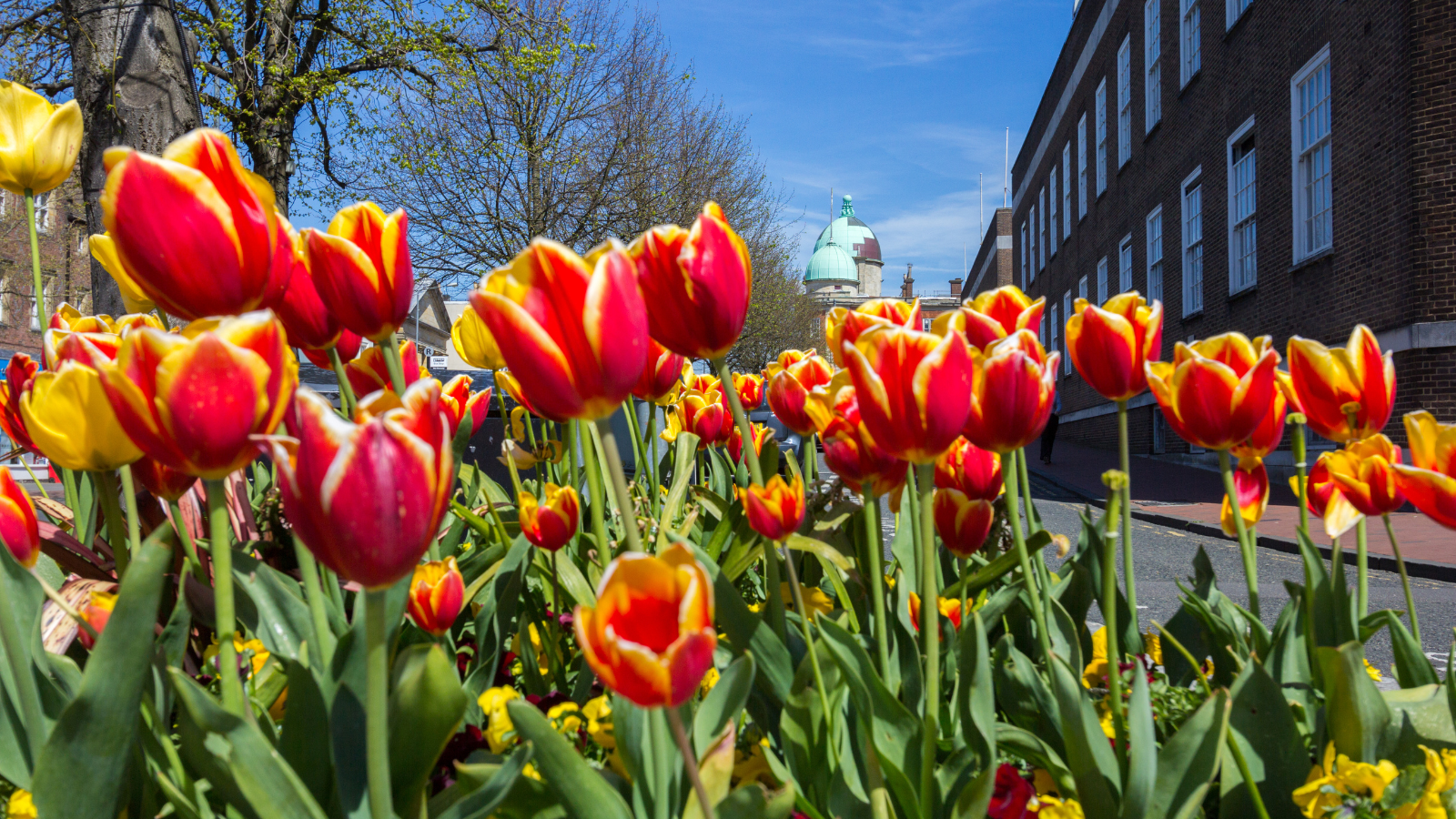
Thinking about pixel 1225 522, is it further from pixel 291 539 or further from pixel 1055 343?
pixel 1055 343

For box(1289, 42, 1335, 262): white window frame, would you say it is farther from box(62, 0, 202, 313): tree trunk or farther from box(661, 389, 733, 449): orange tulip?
box(62, 0, 202, 313): tree trunk

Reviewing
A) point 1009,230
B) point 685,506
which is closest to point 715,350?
point 685,506

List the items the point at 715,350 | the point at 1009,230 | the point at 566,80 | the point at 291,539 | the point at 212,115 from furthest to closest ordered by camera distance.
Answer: the point at 1009,230
the point at 566,80
the point at 212,115
the point at 291,539
the point at 715,350

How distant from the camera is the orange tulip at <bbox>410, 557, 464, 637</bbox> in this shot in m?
1.00

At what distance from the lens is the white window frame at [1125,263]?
19.1 meters

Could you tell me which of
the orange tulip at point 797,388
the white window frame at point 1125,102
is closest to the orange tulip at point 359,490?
the orange tulip at point 797,388

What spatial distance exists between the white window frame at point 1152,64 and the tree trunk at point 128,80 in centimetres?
1671

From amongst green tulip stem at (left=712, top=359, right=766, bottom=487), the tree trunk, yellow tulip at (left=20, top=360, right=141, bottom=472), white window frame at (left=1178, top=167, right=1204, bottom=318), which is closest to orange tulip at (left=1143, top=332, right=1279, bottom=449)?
green tulip stem at (left=712, top=359, right=766, bottom=487)

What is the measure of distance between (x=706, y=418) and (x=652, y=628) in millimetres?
1560

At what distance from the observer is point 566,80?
579 inches

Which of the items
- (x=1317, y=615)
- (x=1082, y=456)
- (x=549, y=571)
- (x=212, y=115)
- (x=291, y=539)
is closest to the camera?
(x=1317, y=615)

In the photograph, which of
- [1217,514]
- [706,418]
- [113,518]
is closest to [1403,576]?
[706,418]

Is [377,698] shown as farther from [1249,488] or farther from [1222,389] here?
[1249,488]

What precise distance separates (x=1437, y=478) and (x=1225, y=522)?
12.7 inches
